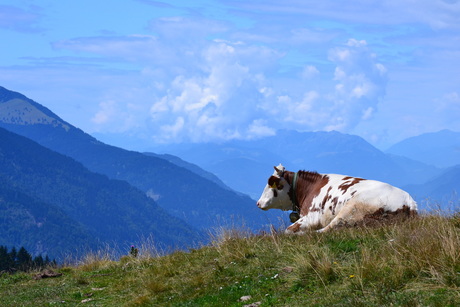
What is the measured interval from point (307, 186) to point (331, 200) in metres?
1.93

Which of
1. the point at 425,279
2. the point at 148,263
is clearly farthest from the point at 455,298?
the point at 148,263

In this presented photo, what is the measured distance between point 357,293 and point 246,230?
7304mm

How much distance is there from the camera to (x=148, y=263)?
15.8 m

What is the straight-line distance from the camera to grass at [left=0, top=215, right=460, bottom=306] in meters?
8.46

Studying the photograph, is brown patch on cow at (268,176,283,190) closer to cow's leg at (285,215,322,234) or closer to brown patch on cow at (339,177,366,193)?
cow's leg at (285,215,322,234)

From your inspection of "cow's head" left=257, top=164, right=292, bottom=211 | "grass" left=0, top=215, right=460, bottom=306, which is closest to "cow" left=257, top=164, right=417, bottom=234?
"cow's head" left=257, top=164, right=292, bottom=211

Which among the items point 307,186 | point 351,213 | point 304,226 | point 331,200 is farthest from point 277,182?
point 351,213

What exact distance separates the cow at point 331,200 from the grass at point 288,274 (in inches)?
40.3

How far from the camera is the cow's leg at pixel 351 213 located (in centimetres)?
1445

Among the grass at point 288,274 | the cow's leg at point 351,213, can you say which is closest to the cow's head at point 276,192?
the grass at point 288,274

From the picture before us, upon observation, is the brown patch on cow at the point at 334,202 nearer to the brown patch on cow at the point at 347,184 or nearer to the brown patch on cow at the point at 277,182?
the brown patch on cow at the point at 347,184

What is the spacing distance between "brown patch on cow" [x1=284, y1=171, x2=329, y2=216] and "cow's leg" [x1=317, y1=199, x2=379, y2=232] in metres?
1.80

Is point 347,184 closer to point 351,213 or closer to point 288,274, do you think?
point 351,213

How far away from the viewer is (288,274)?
10.5m
